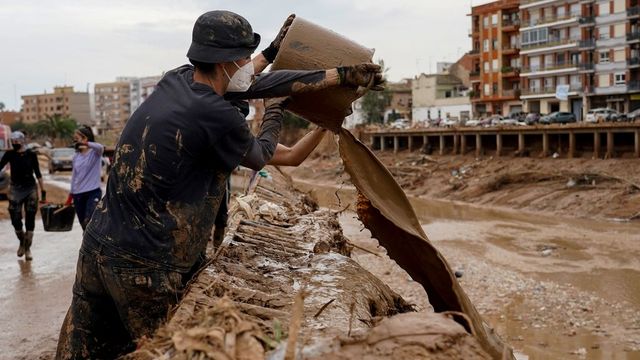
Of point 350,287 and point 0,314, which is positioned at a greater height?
point 350,287

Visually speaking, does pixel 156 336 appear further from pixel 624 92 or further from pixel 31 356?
pixel 624 92

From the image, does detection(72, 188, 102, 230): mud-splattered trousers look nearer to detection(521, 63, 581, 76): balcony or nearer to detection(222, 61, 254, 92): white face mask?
detection(222, 61, 254, 92): white face mask

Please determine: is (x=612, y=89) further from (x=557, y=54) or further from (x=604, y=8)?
(x=557, y=54)

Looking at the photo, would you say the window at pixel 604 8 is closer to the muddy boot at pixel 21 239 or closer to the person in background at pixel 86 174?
the muddy boot at pixel 21 239

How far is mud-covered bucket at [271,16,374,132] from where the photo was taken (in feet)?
13.4

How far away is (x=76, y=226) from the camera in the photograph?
17.3m

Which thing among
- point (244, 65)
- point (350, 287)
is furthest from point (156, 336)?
point (350, 287)

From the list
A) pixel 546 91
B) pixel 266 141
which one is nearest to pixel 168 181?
pixel 266 141

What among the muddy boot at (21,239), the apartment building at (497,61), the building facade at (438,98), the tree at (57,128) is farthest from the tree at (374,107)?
the muddy boot at (21,239)

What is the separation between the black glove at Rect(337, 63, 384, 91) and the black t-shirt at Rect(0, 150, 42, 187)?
27.4 ft

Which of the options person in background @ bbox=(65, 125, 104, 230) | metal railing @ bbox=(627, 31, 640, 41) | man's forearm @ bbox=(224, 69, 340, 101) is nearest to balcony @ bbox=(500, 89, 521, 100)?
metal railing @ bbox=(627, 31, 640, 41)

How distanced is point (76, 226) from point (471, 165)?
89.6 feet

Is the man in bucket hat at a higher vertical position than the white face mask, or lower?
lower

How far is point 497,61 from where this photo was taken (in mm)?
67188
